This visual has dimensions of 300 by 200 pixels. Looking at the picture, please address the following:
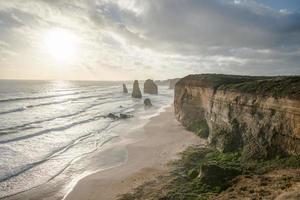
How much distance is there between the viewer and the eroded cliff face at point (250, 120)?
17047mm

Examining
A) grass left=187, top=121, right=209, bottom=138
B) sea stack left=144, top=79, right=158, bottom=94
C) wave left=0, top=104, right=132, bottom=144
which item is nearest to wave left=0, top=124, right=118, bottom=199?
wave left=0, top=104, right=132, bottom=144

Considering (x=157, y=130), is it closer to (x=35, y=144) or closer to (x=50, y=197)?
(x=35, y=144)

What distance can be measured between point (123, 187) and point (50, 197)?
4.28 metres

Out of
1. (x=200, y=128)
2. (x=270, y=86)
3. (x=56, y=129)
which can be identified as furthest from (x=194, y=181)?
(x=56, y=129)

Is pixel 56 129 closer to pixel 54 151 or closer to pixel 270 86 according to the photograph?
pixel 54 151

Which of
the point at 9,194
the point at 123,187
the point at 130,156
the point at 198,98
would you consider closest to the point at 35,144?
the point at 130,156

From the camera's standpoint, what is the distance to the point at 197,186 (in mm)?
14977

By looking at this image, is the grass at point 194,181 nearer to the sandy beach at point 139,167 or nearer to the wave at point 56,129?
the sandy beach at point 139,167

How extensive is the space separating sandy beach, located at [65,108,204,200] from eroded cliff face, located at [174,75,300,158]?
3552 millimetres

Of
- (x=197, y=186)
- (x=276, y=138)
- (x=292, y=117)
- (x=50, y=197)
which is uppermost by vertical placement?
(x=292, y=117)

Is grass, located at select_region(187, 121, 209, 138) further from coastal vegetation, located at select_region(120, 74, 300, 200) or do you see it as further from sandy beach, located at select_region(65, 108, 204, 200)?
coastal vegetation, located at select_region(120, 74, 300, 200)

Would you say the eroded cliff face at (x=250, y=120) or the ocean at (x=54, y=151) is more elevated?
the eroded cliff face at (x=250, y=120)

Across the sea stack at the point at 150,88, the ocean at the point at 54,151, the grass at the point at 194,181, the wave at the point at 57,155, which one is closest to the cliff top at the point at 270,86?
the grass at the point at 194,181

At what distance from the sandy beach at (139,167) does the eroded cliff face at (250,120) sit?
3552mm
